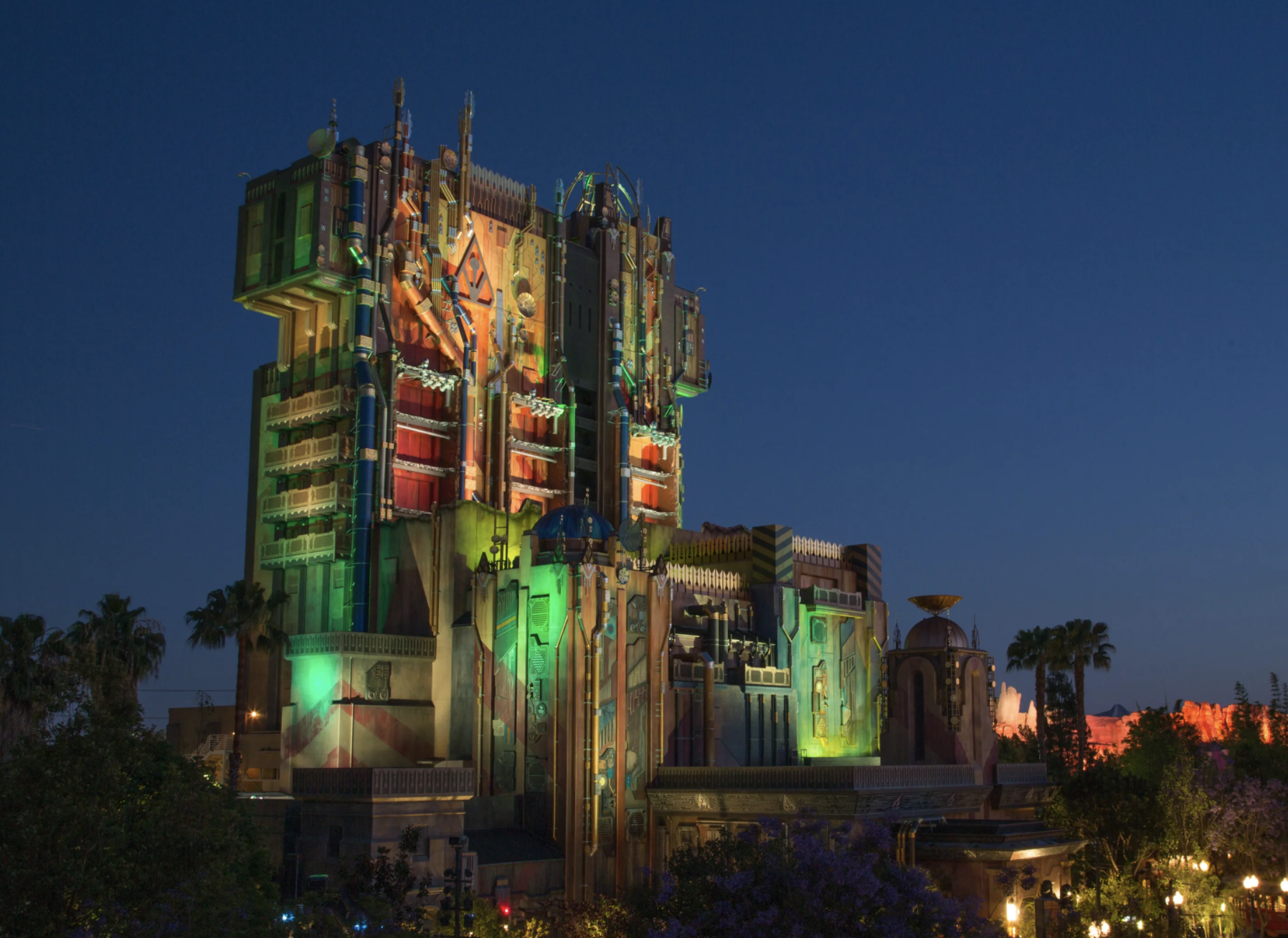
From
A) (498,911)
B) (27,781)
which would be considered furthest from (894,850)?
(27,781)

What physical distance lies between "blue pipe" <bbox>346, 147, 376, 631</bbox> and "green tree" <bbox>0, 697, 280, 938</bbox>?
1048 inches

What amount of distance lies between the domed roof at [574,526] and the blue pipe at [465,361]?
984cm

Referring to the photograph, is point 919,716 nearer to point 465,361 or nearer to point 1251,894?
point 1251,894

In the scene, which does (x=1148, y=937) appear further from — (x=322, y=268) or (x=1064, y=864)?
(x=322, y=268)

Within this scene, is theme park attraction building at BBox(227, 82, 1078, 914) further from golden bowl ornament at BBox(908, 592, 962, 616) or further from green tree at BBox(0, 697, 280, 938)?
green tree at BBox(0, 697, 280, 938)

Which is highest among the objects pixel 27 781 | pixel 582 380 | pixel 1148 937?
pixel 582 380

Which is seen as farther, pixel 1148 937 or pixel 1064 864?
pixel 1064 864

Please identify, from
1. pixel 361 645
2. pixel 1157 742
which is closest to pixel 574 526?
pixel 361 645

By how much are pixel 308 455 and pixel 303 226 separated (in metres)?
8.68

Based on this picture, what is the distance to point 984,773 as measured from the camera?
52.3 meters

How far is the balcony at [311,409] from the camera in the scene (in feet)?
173

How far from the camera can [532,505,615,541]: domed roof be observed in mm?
45312

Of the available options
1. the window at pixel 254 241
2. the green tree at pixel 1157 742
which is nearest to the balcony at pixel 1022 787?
the green tree at pixel 1157 742

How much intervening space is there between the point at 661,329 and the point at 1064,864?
31.9 m
